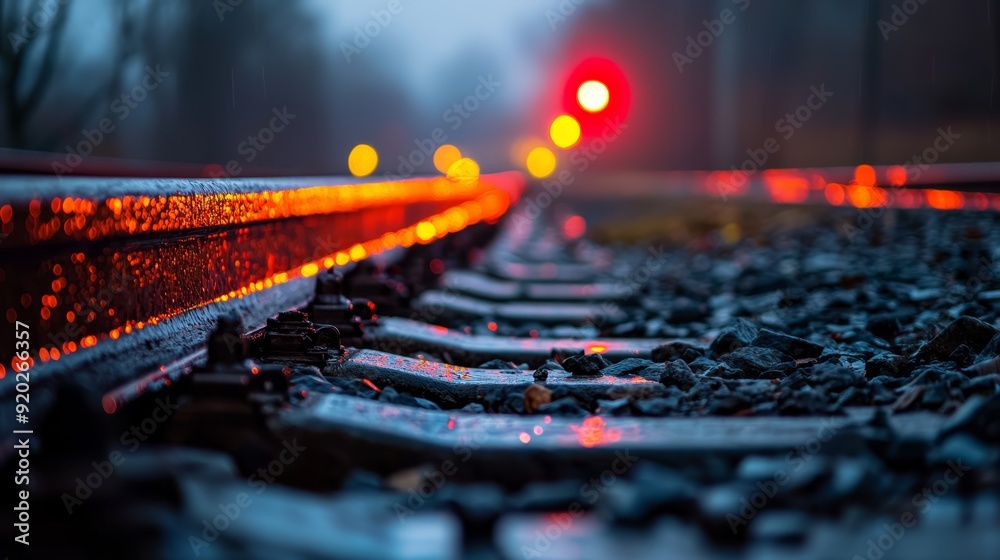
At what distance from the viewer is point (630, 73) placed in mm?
43188

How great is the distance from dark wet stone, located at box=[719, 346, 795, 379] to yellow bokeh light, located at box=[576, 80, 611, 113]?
23.2 m

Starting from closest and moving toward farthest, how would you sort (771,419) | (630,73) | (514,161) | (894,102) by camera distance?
(771,419)
(894,102)
(630,73)
(514,161)

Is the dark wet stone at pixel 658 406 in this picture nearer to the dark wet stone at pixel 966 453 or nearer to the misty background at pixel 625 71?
the dark wet stone at pixel 966 453

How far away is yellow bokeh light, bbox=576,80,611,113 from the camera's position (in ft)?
86.8

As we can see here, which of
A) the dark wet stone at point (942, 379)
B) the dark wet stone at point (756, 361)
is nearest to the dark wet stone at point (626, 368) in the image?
the dark wet stone at point (756, 361)

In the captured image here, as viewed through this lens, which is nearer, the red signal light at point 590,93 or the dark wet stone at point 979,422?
the dark wet stone at point 979,422

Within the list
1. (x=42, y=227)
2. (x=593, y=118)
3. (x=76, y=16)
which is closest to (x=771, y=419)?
(x=42, y=227)

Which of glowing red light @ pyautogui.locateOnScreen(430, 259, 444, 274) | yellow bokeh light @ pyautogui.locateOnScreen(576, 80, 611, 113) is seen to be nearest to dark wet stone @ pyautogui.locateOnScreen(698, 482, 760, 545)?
glowing red light @ pyautogui.locateOnScreen(430, 259, 444, 274)

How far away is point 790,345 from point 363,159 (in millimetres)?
46648

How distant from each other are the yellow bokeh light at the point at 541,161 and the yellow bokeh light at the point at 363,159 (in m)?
9.66

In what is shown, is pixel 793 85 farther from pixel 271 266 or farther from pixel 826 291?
pixel 271 266

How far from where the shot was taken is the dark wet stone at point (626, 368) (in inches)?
138

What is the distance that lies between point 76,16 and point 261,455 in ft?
60.7

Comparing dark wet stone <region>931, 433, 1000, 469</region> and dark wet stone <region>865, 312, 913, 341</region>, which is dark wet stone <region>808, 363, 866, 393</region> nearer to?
dark wet stone <region>931, 433, 1000, 469</region>
